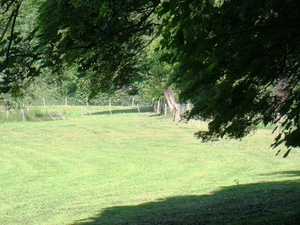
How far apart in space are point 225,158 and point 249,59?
19.2 metres

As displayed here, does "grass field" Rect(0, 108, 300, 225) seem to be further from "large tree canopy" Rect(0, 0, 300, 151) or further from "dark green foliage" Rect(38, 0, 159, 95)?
"dark green foliage" Rect(38, 0, 159, 95)

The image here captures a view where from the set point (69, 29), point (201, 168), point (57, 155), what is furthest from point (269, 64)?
point (57, 155)

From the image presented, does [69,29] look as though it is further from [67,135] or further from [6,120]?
[6,120]

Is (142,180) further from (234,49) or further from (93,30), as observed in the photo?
(234,49)

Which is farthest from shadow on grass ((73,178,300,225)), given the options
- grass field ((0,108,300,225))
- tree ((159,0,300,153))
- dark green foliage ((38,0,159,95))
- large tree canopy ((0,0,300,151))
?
dark green foliage ((38,0,159,95))

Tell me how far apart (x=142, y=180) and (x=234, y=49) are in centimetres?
1421

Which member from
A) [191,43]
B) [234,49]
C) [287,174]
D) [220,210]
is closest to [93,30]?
[234,49]

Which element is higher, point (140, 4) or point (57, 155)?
point (140, 4)

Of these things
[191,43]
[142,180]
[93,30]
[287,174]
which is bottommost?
[142,180]

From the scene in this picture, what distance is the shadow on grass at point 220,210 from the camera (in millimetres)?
8445

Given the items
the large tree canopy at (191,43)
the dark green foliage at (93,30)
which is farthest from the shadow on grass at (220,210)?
the dark green foliage at (93,30)

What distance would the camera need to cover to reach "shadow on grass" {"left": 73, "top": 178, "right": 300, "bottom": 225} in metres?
8.45

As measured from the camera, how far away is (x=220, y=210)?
10109 millimetres

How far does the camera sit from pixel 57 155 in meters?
26.9
